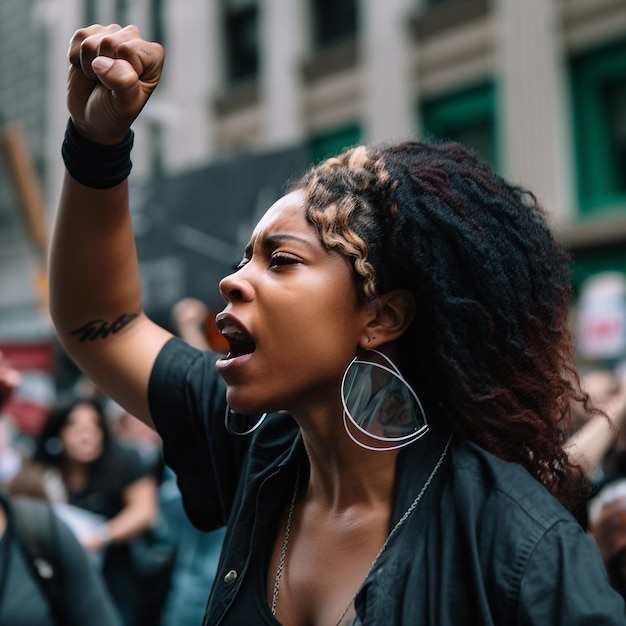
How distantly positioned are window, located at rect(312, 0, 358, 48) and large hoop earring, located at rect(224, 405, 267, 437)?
11.3 meters

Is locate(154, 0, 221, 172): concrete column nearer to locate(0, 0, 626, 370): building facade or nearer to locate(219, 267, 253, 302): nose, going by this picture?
locate(0, 0, 626, 370): building facade

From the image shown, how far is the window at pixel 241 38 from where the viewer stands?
13.7 meters

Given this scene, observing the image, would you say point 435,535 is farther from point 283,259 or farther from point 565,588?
point 283,259

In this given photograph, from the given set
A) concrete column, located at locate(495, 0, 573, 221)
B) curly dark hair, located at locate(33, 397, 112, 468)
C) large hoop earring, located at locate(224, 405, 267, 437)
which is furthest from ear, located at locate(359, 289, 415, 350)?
concrete column, located at locate(495, 0, 573, 221)

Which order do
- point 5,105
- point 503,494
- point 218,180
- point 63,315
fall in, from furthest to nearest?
point 5,105
point 218,180
point 63,315
point 503,494

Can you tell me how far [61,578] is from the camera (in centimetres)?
254

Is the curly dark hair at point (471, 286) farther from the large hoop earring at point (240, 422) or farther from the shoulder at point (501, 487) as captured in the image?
the large hoop earring at point (240, 422)

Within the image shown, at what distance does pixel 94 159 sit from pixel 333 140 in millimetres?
11107

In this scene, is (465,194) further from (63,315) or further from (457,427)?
(63,315)

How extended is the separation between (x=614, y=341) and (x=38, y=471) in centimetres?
474

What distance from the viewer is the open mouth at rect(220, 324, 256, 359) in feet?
5.21

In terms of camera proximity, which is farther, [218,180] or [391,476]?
[218,180]

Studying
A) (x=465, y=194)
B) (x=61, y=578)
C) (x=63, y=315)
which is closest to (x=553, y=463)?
(x=465, y=194)

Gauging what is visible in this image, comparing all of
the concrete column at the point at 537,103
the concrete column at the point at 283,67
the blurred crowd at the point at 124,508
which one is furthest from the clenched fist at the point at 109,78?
the concrete column at the point at 283,67
